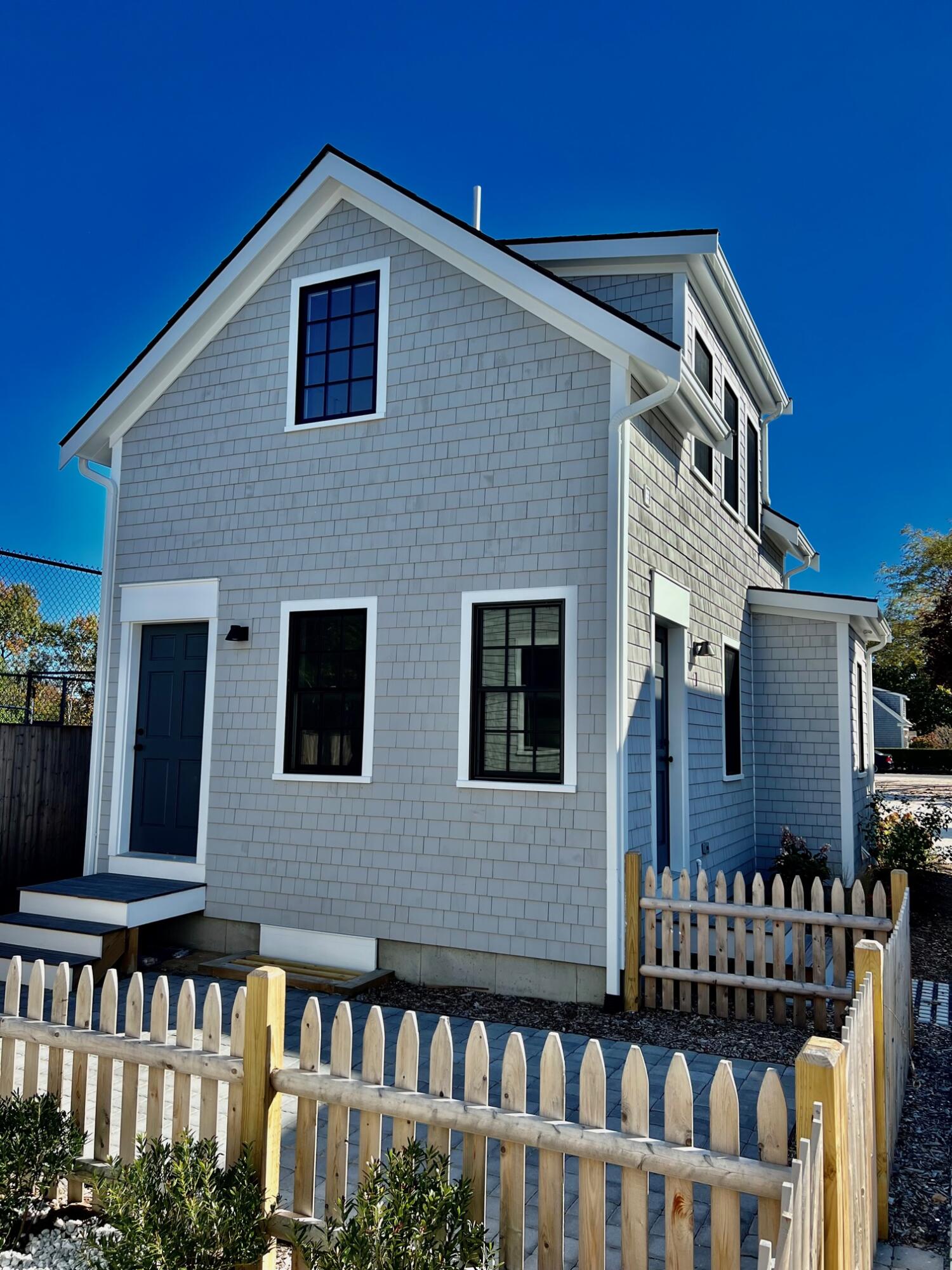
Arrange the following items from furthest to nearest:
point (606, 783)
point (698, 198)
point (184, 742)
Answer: point (698, 198)
point (184, 742)
point (606, 783)

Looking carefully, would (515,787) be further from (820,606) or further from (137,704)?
(820,606)

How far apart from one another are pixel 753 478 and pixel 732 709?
379 cm

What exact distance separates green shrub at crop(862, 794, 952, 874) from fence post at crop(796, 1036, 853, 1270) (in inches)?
376

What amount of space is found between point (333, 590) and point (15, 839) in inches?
177

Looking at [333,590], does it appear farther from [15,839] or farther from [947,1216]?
[947,1216]

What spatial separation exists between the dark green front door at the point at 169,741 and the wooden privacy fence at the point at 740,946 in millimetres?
4623

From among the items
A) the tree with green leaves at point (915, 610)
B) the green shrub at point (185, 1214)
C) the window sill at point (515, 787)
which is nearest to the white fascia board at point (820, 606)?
the window sill at point (515, 787)

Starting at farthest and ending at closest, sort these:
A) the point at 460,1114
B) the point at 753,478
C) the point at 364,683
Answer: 1. the point at 753,478
2. the point at 364,683
3. the point at 460,1114

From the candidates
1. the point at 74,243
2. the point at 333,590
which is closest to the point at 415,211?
the point at 333,590

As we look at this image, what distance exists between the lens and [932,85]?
15.2 m

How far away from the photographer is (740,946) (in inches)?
256

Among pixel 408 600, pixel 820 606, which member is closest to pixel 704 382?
pixel 820 606

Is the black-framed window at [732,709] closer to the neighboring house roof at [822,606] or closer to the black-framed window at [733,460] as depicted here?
the neighboring house roof at [822,606]

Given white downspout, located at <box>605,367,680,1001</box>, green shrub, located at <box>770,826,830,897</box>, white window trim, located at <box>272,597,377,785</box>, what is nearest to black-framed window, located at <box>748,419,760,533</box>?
green shrub, located at <box>770,826,830,897</box>
